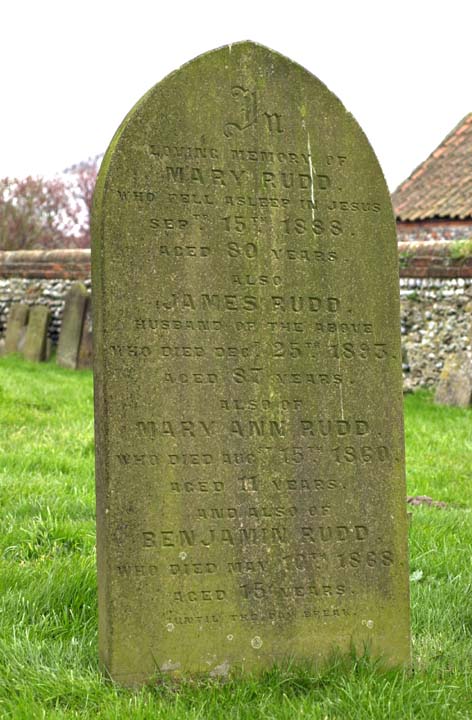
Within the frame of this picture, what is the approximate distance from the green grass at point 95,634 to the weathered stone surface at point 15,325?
28.5 ft

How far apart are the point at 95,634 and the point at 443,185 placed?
54.9 feet

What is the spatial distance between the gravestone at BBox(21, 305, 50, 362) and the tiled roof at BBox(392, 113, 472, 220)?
721 cm

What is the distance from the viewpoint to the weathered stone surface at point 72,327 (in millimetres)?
15719

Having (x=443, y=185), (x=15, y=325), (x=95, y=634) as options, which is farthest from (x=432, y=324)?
(x=95, y=634)

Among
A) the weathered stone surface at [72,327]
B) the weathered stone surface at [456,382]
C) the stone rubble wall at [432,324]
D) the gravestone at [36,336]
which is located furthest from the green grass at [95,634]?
the gravestone at [36,336]

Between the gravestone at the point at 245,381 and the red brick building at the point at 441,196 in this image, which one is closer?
the gravestone at the point at 245,381

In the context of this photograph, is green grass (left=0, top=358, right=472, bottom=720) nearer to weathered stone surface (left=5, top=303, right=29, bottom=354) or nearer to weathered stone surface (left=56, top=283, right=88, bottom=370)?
weathered stone surface (left=56, top=283, right=88, bottom=370)

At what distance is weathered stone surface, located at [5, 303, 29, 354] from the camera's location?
54.8 feet

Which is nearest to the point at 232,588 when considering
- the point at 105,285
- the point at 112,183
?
the point at 105,285

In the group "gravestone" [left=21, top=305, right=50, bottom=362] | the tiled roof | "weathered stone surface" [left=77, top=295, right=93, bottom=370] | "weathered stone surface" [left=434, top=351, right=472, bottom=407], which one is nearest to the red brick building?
the tiled roof

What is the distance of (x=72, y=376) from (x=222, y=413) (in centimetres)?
1046

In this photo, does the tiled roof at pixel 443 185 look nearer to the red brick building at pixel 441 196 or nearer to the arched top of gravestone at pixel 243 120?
the red brick building at pixel 441 196

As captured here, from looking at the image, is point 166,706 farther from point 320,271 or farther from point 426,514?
point 426,514

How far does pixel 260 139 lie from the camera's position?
14.4 feet
